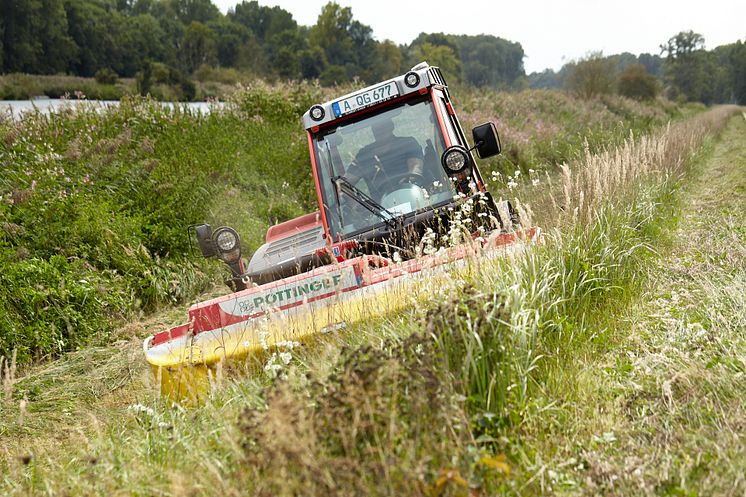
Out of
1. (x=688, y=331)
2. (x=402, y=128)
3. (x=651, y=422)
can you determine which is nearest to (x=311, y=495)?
(x=651, y=422)

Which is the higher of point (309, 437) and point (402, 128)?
point (402, 128)

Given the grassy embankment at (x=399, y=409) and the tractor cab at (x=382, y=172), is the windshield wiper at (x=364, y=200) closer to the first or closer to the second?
the tractor cab at (x=382, y=172)

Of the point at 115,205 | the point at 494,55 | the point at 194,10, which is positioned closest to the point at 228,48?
the point at 194,10

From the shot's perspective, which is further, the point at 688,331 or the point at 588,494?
the point at 688,331

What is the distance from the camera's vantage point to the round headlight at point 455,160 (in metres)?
6.11

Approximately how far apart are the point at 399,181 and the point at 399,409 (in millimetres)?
3707

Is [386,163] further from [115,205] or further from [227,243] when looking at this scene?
[115,205]

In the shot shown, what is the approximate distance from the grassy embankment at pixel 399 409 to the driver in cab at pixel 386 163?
160 cm

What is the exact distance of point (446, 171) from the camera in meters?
6.18

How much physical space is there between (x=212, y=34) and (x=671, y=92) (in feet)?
183

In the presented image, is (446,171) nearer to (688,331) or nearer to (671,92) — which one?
(688,331)

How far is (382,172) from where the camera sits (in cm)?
648

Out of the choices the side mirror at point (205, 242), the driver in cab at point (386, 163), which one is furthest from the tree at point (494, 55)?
the side mirror at point (205, 242)

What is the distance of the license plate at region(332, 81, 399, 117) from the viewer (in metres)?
6.74
